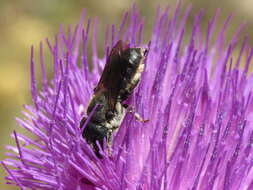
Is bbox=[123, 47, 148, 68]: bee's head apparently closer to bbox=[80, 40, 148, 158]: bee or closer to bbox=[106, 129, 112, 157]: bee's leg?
A: bbox=[80, 40, 148, 158]: bee

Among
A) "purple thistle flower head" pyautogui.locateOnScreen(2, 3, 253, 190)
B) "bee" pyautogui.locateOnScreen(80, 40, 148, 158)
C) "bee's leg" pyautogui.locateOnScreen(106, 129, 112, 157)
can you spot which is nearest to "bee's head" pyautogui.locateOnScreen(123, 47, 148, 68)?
"bee" pyautogui.locateOnScreen(80, 40, 148, 158)

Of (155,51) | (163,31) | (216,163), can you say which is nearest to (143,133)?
(216,163)

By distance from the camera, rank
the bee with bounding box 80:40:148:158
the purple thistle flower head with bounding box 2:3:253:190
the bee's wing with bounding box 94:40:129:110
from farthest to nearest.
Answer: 1. the bee's wing with bounding box 94:40:129:110
2. the bee with bounding box 80:40:148:158
3. the purple thistle flower head with bounding box 2:3:253:190

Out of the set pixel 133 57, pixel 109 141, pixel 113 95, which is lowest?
pixel 109 141

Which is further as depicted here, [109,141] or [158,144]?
[109,141]

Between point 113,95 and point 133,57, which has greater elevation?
point 133,57

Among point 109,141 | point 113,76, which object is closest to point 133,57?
point 113,76

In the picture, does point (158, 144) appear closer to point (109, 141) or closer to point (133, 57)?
point (109, 141)

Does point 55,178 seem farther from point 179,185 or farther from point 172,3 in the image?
point 172,3

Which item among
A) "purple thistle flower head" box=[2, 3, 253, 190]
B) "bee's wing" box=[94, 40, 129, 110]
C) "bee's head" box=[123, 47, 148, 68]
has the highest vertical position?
"bee's head" box=[123, 47, 148, 68]
